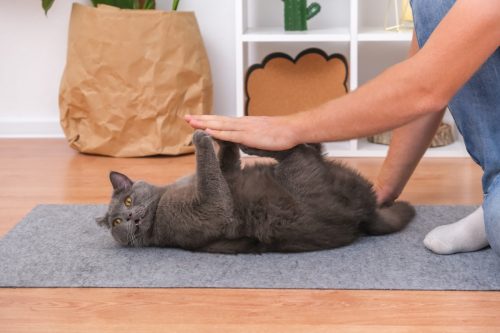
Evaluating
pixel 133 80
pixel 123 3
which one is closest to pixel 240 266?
pixel 133 80

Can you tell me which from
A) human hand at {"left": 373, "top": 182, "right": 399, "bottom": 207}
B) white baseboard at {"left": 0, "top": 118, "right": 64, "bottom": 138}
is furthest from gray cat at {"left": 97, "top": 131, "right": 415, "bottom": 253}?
white baseboard at {"left": 0, "top": 118, "right": 64, "bottom": 138}

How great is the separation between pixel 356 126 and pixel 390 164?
0.46 metres

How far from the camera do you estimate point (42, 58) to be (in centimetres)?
296

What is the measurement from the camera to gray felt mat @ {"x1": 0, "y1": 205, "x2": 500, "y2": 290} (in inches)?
57.5

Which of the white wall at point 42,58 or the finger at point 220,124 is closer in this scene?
the finger at point 220,124

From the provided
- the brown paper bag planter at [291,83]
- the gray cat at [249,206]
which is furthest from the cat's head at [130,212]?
the brown paper bag planter at [291,83]

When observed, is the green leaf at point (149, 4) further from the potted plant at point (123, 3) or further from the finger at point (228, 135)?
the finger at point (228, 135)

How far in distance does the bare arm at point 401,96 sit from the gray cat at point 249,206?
2.4 inches

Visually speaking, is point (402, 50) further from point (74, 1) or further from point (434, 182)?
point (74, 1)

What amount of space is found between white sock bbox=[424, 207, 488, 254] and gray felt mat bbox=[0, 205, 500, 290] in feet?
0.05

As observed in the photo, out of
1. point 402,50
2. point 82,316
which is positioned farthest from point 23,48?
point 82,316

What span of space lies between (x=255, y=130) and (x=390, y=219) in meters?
0.41

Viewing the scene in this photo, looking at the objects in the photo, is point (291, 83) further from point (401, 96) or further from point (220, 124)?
point (401, 96)

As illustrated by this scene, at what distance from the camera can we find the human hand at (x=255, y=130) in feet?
5.10
